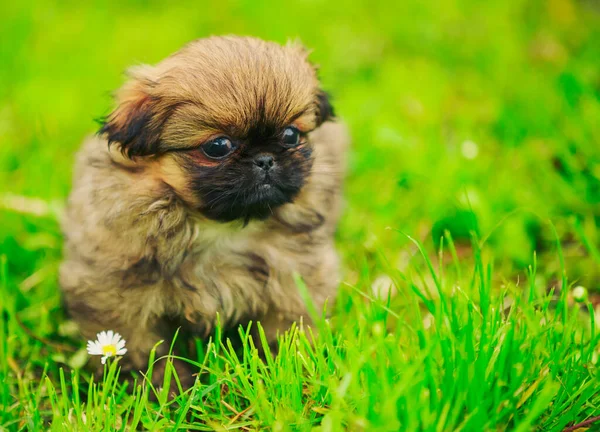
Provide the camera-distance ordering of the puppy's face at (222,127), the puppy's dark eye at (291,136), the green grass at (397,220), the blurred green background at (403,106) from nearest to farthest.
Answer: the green grass at (397,220)
the puppy's face at (222,127)
the puppy's dark eye at (291,136)
the blurred green background at (403,106)

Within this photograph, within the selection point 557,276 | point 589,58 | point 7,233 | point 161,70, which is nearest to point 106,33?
point 7,233

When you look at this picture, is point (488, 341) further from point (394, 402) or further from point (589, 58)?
point (589, 58)

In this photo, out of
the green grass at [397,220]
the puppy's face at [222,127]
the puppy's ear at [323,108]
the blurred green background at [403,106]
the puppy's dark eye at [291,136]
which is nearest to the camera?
the green grass at [397,220]

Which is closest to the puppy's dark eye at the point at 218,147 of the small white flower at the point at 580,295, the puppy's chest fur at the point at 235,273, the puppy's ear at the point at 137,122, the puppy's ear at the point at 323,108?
the puppy's ear at the point at 137,122

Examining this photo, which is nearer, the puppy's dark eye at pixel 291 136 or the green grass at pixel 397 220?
the green grass at pixel 397 220

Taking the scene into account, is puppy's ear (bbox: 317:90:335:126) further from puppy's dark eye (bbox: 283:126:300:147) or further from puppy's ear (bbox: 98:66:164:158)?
puppy's ear (bbox: 98:66:164:158)

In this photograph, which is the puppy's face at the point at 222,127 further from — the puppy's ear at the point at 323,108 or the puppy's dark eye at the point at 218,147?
the puppy's ear at the point at 323,108

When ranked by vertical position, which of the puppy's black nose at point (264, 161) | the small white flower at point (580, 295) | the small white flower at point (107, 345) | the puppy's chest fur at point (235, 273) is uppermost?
the puppy's black nose at point (264, 161)

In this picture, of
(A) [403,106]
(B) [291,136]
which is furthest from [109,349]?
(A) [403,106]
